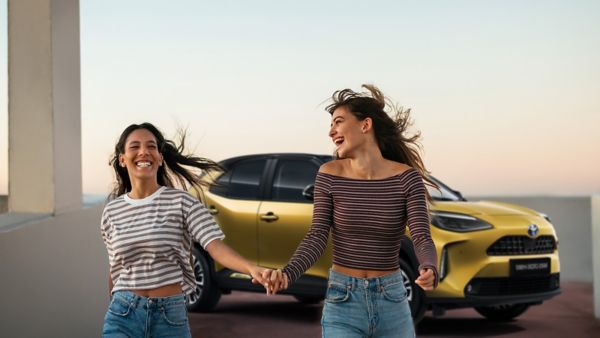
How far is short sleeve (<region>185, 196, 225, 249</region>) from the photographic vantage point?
15.0ft

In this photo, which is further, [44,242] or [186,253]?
[44,242]

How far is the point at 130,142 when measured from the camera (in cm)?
474

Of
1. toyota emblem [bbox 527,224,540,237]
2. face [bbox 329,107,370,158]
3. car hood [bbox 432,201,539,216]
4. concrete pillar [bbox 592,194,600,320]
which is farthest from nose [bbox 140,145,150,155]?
concrete pillar [bbox 592,194,600,320]

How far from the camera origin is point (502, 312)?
11891 millimetres

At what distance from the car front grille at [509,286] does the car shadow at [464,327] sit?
538 millimetres

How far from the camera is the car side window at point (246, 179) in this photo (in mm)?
11969

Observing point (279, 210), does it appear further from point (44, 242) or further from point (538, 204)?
point (538, 204)

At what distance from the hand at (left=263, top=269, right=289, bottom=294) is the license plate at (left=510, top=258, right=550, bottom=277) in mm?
6302

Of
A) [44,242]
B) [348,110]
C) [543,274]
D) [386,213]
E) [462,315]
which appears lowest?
[462,315]

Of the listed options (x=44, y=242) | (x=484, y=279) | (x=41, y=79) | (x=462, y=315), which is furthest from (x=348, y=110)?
(x=462, y=315)

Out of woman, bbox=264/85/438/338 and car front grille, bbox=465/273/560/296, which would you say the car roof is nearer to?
car front grille, bbox=465/273/560/296

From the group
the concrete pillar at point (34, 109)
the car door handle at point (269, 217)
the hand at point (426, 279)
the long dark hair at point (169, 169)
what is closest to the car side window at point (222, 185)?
the car door handle at point (269, 217)

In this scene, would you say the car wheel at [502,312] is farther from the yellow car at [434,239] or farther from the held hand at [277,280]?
the held hand at [277,280]

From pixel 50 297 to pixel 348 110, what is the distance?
288cm
